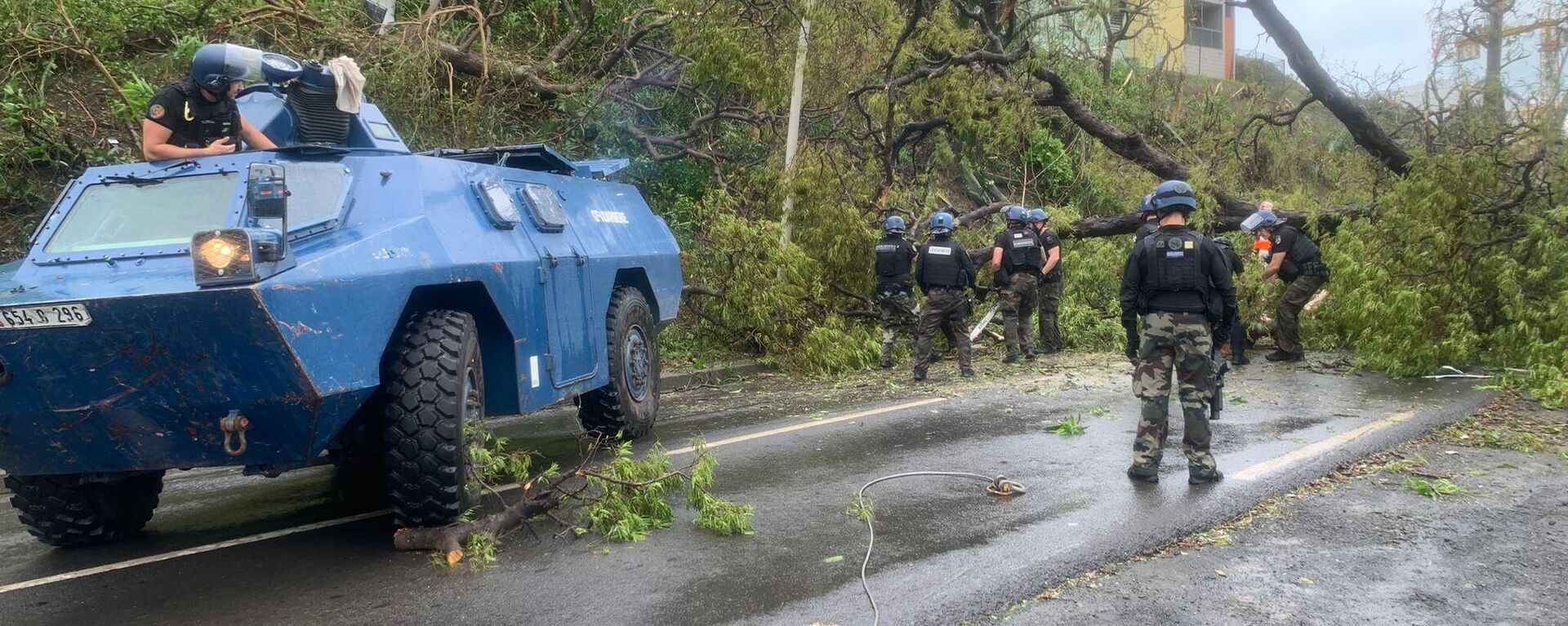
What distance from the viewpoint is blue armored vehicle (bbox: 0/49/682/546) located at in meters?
4.60

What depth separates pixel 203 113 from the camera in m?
6.21

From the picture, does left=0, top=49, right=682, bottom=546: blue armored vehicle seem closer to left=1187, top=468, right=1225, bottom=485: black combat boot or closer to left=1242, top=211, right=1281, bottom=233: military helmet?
left=1187, top=468, right=1225, bottom=485: black combat boot

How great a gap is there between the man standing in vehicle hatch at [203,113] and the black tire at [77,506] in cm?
165

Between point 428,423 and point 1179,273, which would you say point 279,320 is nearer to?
point 428,423

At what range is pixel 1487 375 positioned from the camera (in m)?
11.1

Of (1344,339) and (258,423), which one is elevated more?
(258,423)

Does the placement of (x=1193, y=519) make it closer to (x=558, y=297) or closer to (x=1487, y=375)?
(x=558, y=297)

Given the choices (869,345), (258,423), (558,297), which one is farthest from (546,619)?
(869,345)

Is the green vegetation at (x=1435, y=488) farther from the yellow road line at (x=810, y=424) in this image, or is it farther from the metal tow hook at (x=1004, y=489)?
the yellow road line at (x=810, y=424)

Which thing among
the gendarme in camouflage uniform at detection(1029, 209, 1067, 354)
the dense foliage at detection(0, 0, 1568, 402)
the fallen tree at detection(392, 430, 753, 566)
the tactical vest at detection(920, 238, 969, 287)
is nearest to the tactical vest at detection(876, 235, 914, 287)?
the tactical vest at detection(920, 238, 969, 287)

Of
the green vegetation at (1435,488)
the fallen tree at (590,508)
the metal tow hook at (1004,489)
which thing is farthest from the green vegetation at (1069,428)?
the fallen tree at (590,508)

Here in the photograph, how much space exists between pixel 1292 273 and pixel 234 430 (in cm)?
1131

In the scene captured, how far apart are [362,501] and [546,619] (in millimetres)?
2789

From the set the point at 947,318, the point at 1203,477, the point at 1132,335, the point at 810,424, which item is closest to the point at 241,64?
the point at 810,424
